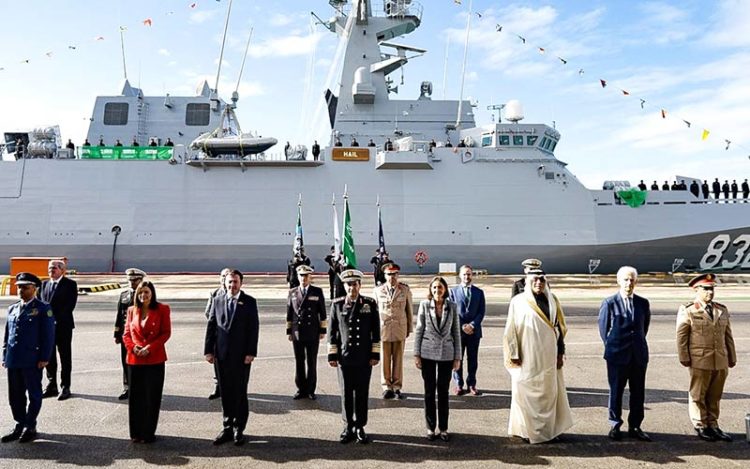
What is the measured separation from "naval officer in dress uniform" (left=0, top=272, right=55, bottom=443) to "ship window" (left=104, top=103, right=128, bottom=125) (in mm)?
22398

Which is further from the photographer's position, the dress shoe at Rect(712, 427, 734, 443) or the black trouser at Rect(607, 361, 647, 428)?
the black trouser at Rect(607, 361, 647, 428)

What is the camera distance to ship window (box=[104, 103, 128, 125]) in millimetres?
23984

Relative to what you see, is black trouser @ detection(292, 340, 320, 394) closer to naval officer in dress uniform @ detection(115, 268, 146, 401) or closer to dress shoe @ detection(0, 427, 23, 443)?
naval officer in dress uniform @ detection(115, 268, 146, 401)

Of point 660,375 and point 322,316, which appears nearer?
point 322,316

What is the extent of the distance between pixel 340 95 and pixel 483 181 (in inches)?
340

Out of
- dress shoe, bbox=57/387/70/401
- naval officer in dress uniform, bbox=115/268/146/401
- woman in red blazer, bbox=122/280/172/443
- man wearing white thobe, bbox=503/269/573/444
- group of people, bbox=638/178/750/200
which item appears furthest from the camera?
group of people, bbox=638/178/750/200

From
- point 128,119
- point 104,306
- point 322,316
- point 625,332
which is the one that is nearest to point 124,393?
point 322,316

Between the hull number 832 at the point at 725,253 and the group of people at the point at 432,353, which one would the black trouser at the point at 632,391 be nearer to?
the group of people at the point at 432,353

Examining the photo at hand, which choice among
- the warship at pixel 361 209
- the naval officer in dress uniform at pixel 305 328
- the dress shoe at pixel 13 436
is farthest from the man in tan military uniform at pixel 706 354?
the warship at pixel 361 209

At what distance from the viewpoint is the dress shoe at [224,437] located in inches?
173

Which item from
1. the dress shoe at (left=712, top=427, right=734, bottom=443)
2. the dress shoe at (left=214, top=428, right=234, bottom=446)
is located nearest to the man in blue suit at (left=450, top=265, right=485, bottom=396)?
the dress shoe at (left=712, top=427, right=734, bottom=443)

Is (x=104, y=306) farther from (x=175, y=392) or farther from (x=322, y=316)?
(x=322, y=316)

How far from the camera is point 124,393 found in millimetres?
5887

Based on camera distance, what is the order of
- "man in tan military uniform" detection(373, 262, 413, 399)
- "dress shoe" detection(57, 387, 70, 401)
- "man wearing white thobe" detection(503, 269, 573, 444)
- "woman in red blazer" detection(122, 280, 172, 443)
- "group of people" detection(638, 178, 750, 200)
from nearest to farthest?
1. "man wearing white thobe" detection(503, 269, 573, 444)
2. "woman in red blazer" detection(122, 280, 172, 443)
3. "dress shoe" detection(57, 387, 70, 401)
4. "man in tan military uniform" detection(373, 262, 413, 399)
5. "group of people" detection(638, 178, 750, 200)
